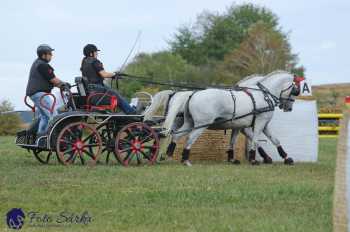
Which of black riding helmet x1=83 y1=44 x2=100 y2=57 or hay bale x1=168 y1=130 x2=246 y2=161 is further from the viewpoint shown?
hay bale x1=168 y1=130 x2=246 y2=161

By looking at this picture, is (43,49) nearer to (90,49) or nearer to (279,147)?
(90,49)

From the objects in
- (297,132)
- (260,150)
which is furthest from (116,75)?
(297,132)

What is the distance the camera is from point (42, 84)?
45.2 feet

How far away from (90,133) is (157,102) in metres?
1.66

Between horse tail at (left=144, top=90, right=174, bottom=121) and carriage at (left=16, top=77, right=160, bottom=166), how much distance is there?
160mm

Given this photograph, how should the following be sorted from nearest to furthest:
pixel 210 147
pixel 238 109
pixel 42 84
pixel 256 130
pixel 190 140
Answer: pixel 42 84, pixel 190 140, pixel 238 109, pixel 256 130, pixel 210 147

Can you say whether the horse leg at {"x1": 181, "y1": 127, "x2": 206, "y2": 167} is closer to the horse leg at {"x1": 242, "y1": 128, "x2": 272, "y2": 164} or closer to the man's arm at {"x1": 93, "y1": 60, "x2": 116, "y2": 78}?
the horse leg at {"x1": 242, "y1": 128, "x2": 272, "y2": 164}

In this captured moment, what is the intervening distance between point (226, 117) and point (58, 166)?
3608mm

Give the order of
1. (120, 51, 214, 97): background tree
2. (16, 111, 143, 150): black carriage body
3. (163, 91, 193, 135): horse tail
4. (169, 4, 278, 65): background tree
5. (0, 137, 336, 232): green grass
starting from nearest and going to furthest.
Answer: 1. (0, 137, 336, 232): green grass
2. (16, 111, 143, 150): black carriage body
3. (163, 91, 193, 135): horse tail
4. (120, 51, 214, 97): background tree
5. (169, 4, 278, 65): background tree

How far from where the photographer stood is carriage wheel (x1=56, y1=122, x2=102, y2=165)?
44.1ft

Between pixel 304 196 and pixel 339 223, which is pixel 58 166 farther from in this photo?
pixel 339 223

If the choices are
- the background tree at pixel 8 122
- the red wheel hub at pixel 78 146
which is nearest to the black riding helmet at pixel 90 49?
the red wheel hub at pixel 78 146

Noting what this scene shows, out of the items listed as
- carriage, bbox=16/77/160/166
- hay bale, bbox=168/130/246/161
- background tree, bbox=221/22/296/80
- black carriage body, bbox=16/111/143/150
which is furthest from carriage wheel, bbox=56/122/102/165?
background tree, bbox=221/22/296/80

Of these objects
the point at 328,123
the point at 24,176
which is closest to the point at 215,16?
the point at 328,123
